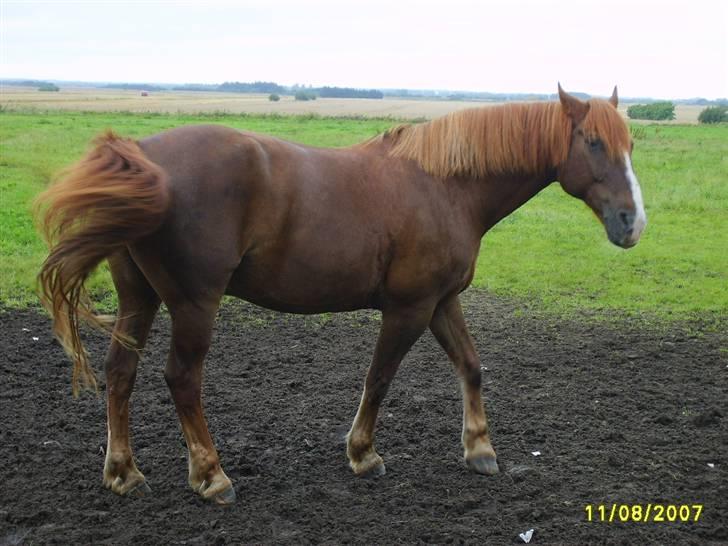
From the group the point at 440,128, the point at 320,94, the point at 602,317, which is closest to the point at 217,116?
the point at 602,317

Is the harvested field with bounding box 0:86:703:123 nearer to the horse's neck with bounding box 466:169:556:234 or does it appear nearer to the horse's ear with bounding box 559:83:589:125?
the horse's neck with bounding box 466:169:556:234

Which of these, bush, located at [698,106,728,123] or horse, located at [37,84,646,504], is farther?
bush, located at [698,106,728,123]

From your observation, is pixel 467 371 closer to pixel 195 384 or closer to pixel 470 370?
pixel 470 370

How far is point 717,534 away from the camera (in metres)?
3.99

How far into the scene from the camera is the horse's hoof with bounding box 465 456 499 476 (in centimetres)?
479

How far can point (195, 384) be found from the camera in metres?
4.16

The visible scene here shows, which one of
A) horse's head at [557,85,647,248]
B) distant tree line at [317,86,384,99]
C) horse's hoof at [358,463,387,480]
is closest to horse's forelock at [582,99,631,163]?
horse's head at [557,85,647,248]

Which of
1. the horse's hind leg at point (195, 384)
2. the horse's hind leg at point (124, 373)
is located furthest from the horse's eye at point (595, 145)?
the horse's hind leg at point (124, 373)

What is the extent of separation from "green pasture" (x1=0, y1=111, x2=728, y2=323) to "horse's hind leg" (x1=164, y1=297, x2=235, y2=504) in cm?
296

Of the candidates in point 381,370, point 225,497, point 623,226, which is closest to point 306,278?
point 381,370

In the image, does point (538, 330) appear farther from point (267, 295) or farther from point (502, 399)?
point (267, 295)

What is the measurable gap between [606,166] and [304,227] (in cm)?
173

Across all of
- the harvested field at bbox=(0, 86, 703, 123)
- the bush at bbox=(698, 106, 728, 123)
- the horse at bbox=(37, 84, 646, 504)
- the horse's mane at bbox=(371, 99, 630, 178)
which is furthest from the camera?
the harvested field at bbox=(0, 86, 703, 123)
